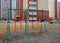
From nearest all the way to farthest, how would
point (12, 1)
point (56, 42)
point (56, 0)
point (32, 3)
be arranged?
point (56, 42)
point (12, 1)
point (32, 3)
point (56, 0)

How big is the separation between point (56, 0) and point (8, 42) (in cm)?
7065

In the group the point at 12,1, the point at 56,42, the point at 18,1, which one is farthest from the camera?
the point at 18,1

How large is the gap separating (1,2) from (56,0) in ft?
80.1

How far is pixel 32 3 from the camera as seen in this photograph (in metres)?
72.6

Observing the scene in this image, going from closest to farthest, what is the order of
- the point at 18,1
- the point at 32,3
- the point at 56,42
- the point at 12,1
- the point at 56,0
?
1. the point at 56,42
2. the point at 12,1
3. the point at 18,1
4. the point at 32,3
5. the point at 56,0

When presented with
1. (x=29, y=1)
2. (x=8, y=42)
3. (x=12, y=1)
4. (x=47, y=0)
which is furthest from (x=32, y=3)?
(x=8, y=42)

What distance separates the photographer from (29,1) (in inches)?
2830

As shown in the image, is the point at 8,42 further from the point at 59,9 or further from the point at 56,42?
the point at 59,9

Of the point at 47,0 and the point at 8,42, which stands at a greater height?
the point at 47,0

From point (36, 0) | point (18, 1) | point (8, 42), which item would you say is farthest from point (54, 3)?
point (8, 42)

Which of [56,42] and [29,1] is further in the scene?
[29,1]

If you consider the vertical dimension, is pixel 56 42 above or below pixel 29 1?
below

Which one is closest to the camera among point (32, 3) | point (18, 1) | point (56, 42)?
point (56, 42)

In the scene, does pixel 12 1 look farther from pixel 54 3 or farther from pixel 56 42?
pixel 56 42
